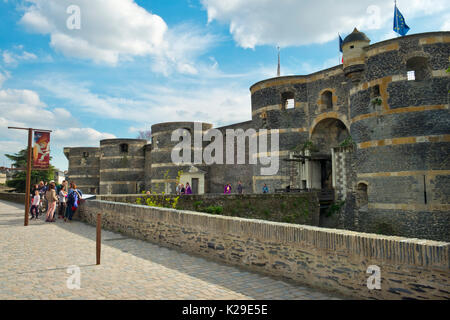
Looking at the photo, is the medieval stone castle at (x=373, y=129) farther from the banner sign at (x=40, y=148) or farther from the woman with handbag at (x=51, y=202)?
the banner sign at (x=40, y=148)

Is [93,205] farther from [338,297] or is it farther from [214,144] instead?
[214,144]

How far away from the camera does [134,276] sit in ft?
16.9

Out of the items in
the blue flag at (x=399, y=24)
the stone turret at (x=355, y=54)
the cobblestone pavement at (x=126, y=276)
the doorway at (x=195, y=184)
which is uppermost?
the blue flag at (x=399, y=24)

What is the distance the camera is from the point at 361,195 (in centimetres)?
1717

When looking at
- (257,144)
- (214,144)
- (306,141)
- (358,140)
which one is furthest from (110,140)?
(358,140)

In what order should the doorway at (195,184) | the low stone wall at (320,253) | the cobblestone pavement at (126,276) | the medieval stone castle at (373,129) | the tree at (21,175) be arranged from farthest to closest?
the tree at (21,175)
the doorway at (195,184)
the medieval stone castle at (373,129)
the cobblestone pavement at (126,276)
the low stone wall at (320,253)

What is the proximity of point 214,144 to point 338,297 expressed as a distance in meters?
25.8

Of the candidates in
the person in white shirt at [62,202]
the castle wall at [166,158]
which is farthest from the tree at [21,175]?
the person in white shirt at [62,202]

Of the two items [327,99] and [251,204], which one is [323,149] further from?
[251,204]

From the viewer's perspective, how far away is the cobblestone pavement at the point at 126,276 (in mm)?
4328

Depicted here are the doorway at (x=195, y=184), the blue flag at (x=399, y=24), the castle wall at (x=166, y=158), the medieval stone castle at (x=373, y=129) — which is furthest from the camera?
the castle wall at (x=166, y=158)

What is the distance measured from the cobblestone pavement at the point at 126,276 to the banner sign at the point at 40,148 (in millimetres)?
4890

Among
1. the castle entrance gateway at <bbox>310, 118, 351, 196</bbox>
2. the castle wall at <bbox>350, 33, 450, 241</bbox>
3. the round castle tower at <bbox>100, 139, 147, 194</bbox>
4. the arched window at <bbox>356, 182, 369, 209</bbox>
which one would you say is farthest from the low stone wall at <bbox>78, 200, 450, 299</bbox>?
the round castle tower at <bbox>100, 139, 147, 194</bbox>
